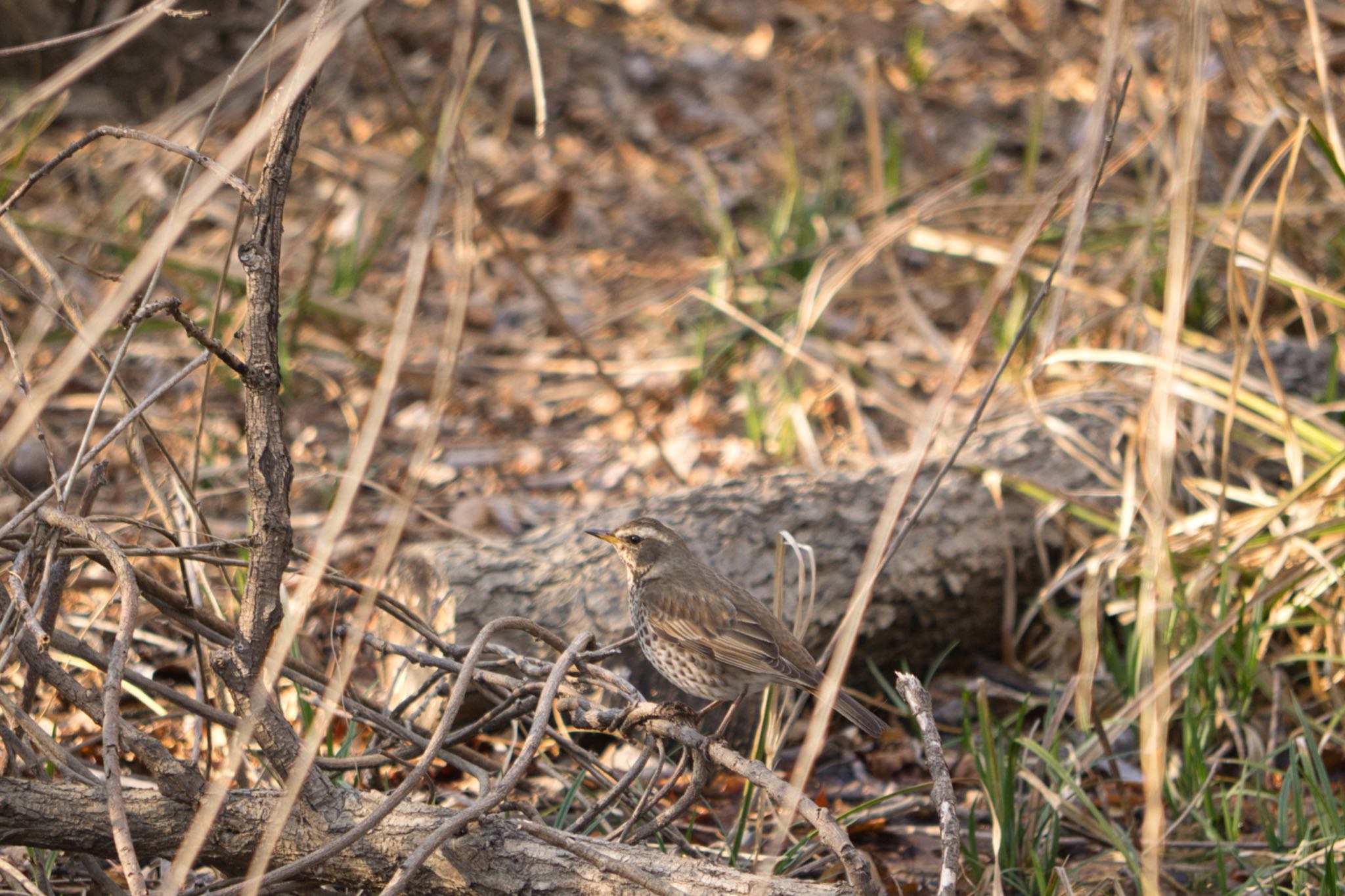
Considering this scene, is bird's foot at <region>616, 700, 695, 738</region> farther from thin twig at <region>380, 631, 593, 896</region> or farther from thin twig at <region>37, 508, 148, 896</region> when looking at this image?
thin twig at <region>37, 508, 148, 896</region>

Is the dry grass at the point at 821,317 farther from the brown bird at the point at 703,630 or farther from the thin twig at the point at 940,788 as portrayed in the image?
the thin twig at the point at 940,788

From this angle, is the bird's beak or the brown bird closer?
the brown bird

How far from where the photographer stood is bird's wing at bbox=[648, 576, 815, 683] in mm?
3094

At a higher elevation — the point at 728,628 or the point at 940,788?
the point at 940,788

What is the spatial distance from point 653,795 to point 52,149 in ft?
20.6

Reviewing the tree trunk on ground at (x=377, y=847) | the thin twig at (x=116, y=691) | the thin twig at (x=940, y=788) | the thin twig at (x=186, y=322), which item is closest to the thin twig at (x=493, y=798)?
the tree trunk on ground at (x=377, y=847)

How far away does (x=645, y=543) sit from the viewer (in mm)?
3475

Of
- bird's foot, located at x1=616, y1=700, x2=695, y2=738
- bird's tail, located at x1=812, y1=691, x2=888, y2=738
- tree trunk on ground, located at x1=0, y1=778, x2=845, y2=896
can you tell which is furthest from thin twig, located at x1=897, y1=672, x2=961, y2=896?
bird's tail, located at x1=812, y1=691, x2=888, y2=738

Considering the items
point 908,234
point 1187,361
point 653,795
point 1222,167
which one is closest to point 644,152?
point 908,234

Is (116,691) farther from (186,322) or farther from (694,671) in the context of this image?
(694,671)

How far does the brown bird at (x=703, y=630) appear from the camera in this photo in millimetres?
3084

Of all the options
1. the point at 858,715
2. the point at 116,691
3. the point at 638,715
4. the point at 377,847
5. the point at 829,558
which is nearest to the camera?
the point at 116,691

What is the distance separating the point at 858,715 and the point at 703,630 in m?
0.51

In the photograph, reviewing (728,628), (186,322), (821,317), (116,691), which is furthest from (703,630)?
(821,317)
